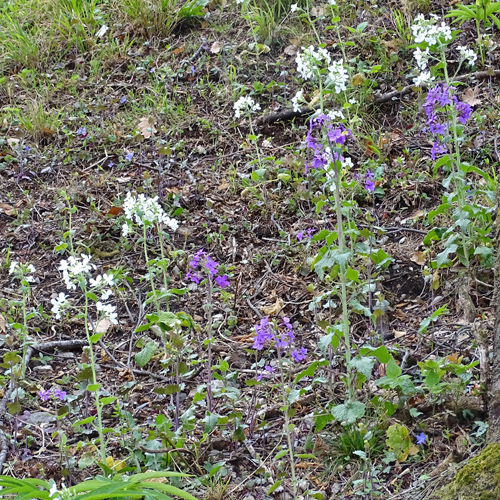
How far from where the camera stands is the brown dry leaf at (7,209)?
3.94 metres

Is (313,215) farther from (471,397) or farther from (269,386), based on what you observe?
(471,397)

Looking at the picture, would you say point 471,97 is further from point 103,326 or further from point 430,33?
point 103,326

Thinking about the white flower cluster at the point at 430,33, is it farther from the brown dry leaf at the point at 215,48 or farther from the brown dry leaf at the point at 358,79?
the brown dry leaf at the point at 215,48

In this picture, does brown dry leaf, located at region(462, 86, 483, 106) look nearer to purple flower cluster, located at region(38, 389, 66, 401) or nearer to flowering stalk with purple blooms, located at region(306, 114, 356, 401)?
flowering stalk with purple blooms, located at region(306, 114, 356, 401)

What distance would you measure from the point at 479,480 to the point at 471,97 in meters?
2.89

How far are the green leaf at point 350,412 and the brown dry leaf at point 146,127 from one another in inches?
110

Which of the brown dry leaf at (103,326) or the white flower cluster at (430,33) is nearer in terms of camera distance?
the white flower cluster at (430,33)

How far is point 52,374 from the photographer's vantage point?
280cm

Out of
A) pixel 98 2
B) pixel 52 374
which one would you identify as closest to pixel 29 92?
pixel 98 2

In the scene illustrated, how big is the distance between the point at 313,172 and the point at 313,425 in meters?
1.74

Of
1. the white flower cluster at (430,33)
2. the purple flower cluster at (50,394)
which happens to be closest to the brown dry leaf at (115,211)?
the purple flower cluster at (50,394)

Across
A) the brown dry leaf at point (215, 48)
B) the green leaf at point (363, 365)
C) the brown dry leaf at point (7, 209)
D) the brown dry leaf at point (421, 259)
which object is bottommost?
the brown dry leaf at point (421, 259)

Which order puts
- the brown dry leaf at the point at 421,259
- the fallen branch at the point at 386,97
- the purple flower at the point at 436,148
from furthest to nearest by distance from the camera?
1. the fallen branch at the point at 386,97
2. the brown dry leaf at the point at 421,259
3. the purple flower at the point at 436,148

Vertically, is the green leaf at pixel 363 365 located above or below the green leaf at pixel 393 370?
above
